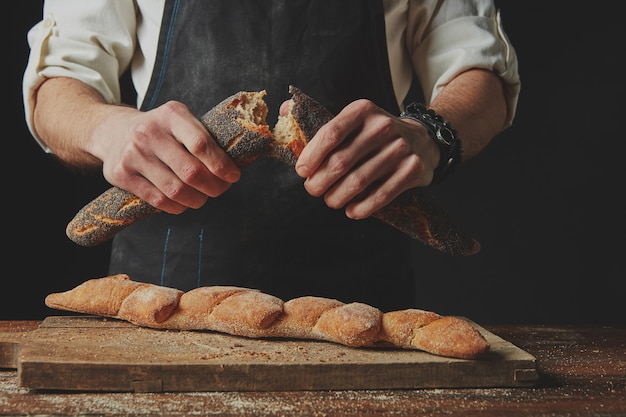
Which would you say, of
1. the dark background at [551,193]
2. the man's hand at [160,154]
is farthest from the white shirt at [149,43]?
the dark background at [551,193]

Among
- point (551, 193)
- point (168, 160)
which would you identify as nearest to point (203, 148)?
point (168, 160)

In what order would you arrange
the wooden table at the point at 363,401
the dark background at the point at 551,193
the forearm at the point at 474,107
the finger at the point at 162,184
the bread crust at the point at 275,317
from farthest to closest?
the dark background at the point at 551,193 < the forearm at the point at 474,107 < the finger at the point at 162,184 < the bread crust at the point at 275,317 < the wooden table at the point at 363,401

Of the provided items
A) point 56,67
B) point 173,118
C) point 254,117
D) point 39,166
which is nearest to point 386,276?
point 254,117

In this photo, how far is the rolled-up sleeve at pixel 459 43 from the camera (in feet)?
6.03

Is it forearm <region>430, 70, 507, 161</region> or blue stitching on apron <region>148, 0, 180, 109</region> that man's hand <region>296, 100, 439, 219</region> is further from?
blue stitching on apron <region>148, 0, 180, 109</region>

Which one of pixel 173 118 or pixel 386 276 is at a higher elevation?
pixel 173 118

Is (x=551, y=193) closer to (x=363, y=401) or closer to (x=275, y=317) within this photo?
(x=275, y=317)

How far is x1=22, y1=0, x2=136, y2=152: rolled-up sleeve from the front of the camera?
175cm

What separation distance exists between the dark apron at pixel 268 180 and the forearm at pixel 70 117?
0.62 ft

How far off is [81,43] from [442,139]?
872 millimetres

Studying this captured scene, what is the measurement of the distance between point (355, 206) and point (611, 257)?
186 cm

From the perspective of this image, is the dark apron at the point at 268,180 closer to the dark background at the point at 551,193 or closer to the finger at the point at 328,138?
the finger at the point at 328,138

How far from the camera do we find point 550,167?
2.90 metres

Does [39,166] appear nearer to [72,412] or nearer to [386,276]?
[386,276]
